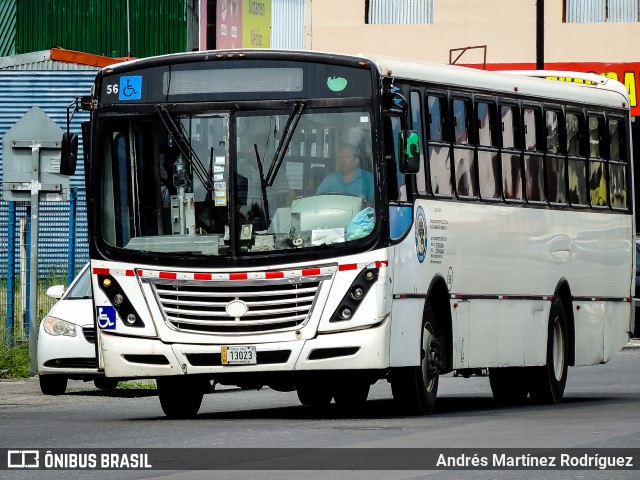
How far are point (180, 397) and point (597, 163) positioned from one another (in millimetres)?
6306

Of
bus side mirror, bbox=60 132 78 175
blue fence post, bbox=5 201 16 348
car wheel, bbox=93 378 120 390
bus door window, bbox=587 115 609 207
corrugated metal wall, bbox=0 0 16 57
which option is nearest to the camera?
bus side mirror, bbox=60 132 78 175

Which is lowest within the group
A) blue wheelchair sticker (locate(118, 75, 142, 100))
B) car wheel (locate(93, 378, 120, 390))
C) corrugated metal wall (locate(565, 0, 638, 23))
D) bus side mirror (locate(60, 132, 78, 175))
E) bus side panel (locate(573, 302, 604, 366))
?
car wheel (locate(93, 378, 120, 390))

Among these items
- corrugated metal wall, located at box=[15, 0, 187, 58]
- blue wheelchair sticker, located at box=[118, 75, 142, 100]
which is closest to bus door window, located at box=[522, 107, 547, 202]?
blue wheelchair sticker, located at box=[118, 75, 142, 100]

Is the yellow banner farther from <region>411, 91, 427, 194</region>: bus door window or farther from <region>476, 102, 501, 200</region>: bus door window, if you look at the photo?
<region>411, 91, 427, 194</region>: bus door window

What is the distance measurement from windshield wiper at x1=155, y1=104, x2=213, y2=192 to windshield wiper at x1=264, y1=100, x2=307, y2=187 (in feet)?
1.75

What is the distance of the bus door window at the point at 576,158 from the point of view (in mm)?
19703

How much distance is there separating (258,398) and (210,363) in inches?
203

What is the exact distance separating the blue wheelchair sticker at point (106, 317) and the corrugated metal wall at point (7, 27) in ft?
98.3

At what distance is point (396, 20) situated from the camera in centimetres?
4912

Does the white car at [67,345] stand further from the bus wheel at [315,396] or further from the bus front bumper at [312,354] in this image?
the bus front bumper at [312,354]

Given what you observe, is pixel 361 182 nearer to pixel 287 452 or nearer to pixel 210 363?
pixel 210 363

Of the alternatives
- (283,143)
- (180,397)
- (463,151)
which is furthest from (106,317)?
(463,151)

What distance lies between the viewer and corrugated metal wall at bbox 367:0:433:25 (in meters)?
48.7

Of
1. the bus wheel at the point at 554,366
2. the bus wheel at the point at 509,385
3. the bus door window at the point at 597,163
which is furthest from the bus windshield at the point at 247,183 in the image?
the bus door window at the point at 597,163
